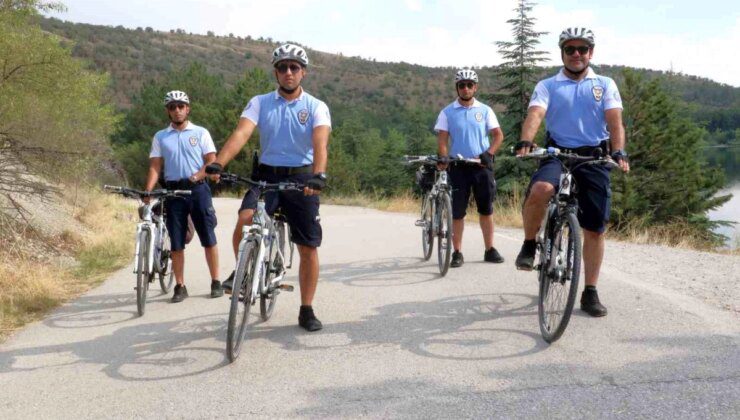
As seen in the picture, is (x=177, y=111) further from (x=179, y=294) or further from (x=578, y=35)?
(x=578, y=35)

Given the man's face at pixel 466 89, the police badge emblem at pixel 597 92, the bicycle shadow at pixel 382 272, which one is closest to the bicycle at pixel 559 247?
the police badge emblem at pixel 597 92

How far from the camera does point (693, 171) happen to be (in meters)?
37.5

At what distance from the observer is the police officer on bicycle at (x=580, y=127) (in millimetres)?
5189

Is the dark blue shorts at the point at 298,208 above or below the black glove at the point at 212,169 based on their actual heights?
below

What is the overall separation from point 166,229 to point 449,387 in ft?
13.2

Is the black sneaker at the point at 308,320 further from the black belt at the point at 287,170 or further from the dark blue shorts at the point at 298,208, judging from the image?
the black belt at the point at 287,170

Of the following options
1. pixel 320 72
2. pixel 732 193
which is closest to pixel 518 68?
pixel 732 193

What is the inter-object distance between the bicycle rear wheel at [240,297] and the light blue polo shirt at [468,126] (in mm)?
3721

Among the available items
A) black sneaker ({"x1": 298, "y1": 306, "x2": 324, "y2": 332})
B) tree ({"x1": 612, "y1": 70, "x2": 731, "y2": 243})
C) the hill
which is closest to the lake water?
tree ({"x1": 612, "y1": 70, "x2": 731, "y2": 243})

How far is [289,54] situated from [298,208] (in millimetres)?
1168

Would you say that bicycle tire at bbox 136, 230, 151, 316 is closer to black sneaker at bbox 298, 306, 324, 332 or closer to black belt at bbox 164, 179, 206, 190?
black belt at bbox 164, 179, 206, 190

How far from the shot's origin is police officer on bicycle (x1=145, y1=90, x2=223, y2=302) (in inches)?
268

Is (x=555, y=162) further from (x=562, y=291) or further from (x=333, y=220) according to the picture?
(x=333, y=220)

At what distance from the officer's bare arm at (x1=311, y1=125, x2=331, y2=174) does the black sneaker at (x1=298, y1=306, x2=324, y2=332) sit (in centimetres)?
115
